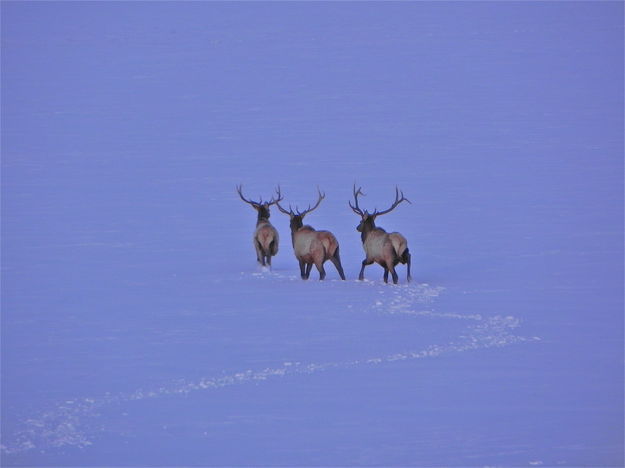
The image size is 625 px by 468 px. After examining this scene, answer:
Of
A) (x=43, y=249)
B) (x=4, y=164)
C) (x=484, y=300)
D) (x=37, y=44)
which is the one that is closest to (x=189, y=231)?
(x=43, y=249)

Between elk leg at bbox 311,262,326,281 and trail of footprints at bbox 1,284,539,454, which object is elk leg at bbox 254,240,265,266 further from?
trail of footprints at bbox 1,284,539,454

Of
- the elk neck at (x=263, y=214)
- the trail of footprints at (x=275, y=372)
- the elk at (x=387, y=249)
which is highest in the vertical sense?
the elk neck at (x=263, y=214)

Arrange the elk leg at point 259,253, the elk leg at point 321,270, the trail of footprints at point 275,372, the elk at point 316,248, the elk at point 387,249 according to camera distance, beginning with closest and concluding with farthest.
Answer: the trail of footprints at point 275,372, the elk at point 387,249, the elk at point 316,248, the elk leg at point 321,270, the elk leg at point 259,253

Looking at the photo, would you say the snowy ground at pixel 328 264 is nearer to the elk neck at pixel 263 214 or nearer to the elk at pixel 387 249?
the elk at pixel 387 249

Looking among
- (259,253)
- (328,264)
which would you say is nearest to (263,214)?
(259,253)

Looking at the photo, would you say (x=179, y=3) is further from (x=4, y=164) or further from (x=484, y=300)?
(x=484, y=300)

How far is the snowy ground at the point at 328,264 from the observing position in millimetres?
9570

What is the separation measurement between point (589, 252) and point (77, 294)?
747cm

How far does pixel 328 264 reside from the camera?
58.7 ft

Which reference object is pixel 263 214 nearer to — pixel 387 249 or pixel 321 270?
pixel 321 270

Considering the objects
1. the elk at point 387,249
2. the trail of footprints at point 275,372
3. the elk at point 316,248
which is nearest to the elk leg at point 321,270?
the elk at point 316,248

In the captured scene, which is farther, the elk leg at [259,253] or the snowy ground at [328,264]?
the elk leg at [259,253]

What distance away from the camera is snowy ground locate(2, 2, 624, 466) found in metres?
9.57

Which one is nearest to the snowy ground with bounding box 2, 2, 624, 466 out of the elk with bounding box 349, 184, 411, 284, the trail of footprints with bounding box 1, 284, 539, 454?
the trail of footprints with bounding box 1, 284, 539, 454
